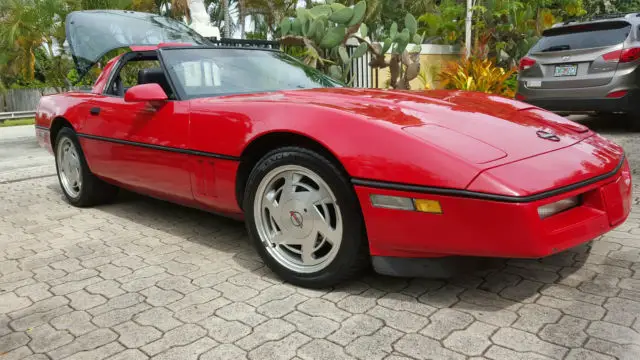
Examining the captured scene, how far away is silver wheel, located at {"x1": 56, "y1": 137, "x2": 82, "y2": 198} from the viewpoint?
178 inches

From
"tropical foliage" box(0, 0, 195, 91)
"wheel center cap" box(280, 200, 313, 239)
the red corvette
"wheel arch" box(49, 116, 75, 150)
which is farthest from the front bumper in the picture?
"tropical foliage" box(0, 0, 195, 91)

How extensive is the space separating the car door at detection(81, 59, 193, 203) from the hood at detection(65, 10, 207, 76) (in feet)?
3.99

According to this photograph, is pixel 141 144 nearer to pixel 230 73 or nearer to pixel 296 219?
pixel 230 73

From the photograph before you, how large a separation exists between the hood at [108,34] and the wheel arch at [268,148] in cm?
273

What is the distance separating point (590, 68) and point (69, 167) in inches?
245

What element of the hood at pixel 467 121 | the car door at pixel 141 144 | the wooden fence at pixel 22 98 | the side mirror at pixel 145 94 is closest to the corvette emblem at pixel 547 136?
the hood at pixel 467 121

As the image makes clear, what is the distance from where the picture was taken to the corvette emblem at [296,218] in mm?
2670

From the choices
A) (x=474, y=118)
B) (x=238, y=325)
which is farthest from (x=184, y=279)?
(x=474, y=118)

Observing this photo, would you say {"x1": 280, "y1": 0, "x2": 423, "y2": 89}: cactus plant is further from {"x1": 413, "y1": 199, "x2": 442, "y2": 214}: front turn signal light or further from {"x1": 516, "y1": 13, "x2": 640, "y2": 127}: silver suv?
{"x1": 413, "y1": 199, "x2": 442, "y2": 214}: front turn signal light

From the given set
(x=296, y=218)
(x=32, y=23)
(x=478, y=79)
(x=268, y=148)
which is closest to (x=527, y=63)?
(x=478, y=79)

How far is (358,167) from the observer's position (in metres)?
2.35

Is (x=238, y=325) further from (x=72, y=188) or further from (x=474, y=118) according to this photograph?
(x=72, y=188)

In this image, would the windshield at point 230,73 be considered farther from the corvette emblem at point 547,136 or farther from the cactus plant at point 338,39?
the cactus plant at point 338,39

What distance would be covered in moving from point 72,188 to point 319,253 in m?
2.91
